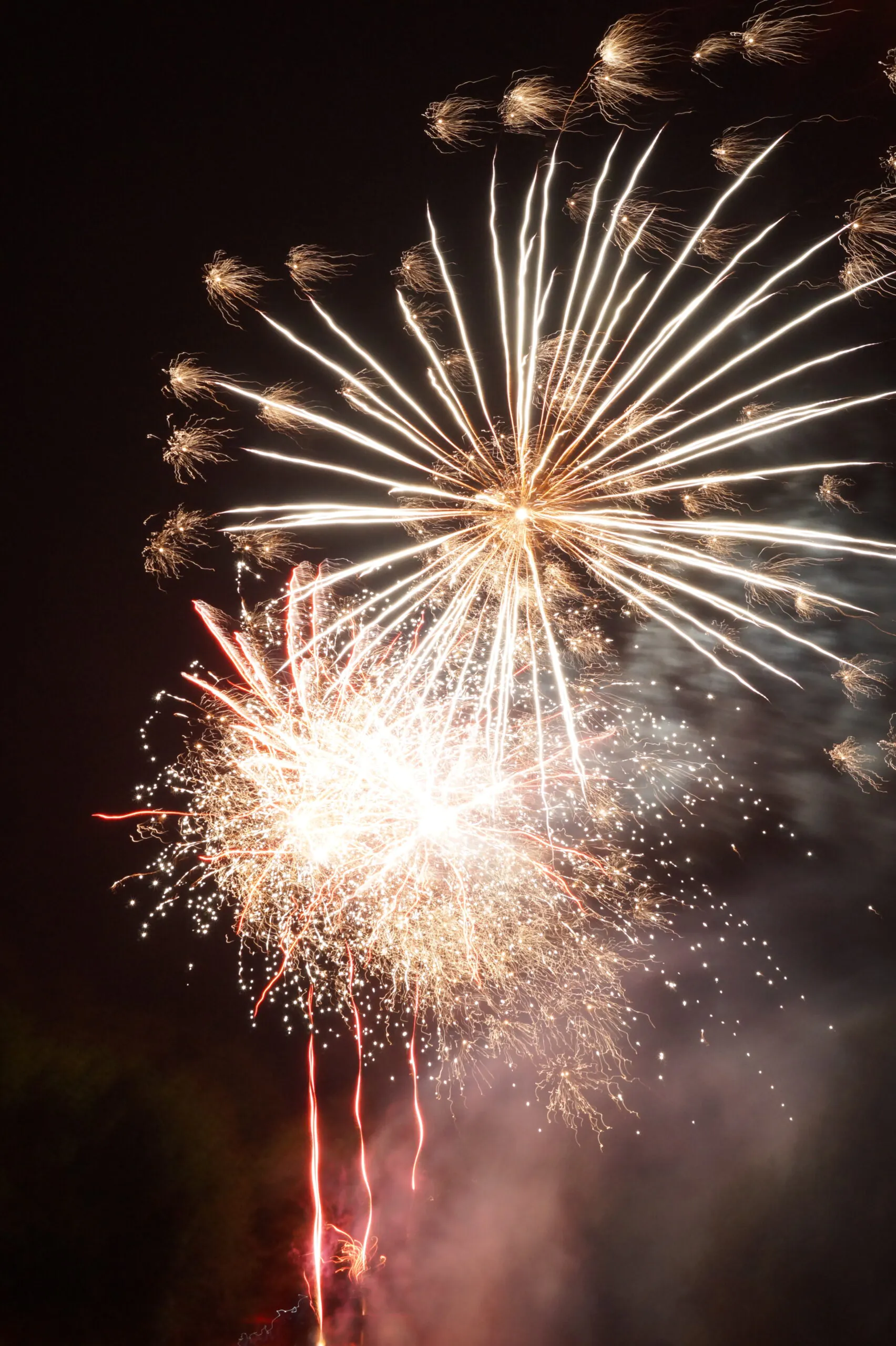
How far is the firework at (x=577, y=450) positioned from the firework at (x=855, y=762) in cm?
69

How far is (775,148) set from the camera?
406cm

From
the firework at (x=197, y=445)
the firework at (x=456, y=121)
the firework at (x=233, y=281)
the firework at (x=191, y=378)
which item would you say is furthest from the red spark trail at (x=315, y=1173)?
the firework at (x=456, y=121)

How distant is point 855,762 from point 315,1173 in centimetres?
650

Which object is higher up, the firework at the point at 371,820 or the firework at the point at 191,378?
the firework at the point at 191,378

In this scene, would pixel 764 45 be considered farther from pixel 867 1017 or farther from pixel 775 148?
pixel 867 1017

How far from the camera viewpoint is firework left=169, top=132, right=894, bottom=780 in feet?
13.4

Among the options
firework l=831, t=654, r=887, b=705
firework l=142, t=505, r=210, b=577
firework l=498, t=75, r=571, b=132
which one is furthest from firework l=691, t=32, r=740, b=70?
firework l=142, t=505, r=210, b=577

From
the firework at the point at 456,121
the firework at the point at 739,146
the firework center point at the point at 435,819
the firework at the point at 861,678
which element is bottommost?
the firework center point at the point at 435,819

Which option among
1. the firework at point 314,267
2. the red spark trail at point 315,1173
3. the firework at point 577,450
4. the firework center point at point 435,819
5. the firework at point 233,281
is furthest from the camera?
the red spark trail at point 315,1173

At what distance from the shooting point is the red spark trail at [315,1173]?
20.0 ft

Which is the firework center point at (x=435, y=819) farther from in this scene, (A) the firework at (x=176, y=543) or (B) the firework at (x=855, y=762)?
(B) the firework at (x=855, y=762)

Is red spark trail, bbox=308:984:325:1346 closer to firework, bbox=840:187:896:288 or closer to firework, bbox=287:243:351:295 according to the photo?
firework, bbox=287:243:351:295

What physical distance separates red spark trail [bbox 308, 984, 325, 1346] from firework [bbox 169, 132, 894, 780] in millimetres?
3664

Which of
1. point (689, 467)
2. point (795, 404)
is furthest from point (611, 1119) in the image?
point (795, 404)
